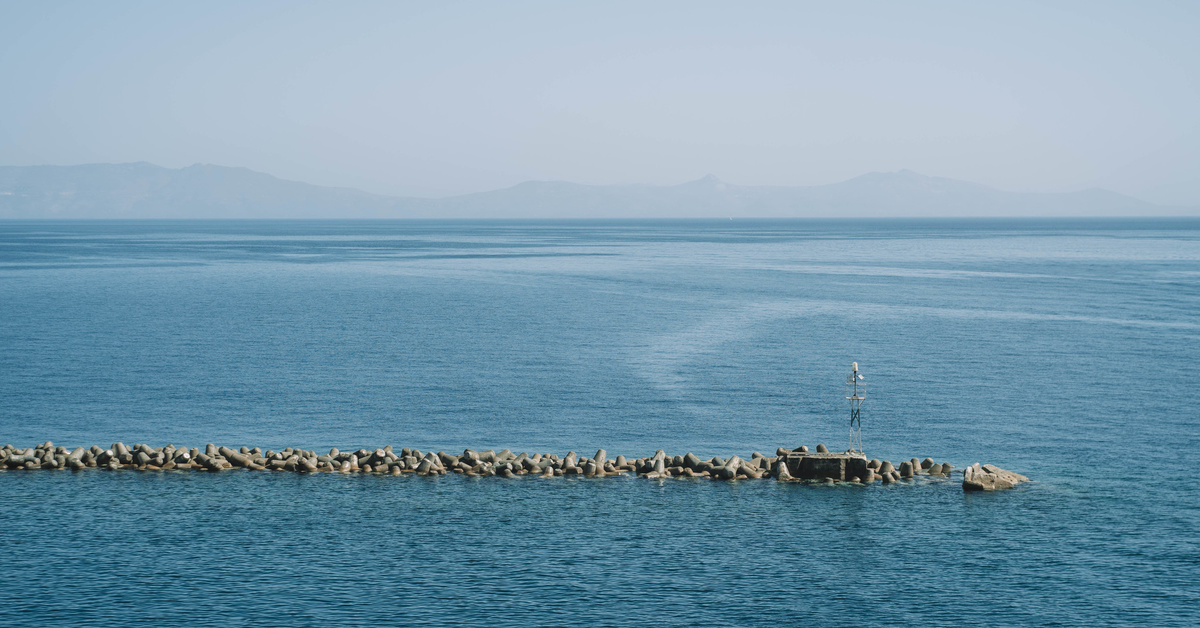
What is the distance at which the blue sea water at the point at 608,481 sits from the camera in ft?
126

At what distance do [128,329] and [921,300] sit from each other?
311 ft

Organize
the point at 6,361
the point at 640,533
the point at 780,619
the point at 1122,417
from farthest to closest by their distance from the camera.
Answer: the point at 6,361 < the point at 1122,417 < the point at 640,533 < the point at 780,619

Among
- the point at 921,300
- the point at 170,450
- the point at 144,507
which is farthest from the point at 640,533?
the point at 921,300

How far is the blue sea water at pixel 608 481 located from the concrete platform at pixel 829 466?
1.20 meters

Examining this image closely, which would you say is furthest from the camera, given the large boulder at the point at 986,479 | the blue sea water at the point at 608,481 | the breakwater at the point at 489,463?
the breakwater at the point at 489,463

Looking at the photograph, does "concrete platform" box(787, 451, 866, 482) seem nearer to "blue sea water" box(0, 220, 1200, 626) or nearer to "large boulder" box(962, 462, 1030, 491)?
"blue sea water" box(0, 220, 1200, 626)

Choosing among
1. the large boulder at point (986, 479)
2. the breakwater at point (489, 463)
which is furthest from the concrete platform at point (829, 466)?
the large boulder at point (986, 479)

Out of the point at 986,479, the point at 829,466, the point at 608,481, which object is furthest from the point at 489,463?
the point at 986,479

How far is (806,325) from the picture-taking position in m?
116

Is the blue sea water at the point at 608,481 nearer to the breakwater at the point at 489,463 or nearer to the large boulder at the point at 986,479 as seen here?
the large boulder at the point at 986,479

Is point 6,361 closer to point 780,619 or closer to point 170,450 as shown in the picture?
point 170,450

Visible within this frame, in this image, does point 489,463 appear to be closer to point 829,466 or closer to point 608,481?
point 608,481

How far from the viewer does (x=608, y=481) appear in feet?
176

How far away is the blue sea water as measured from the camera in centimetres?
3838
